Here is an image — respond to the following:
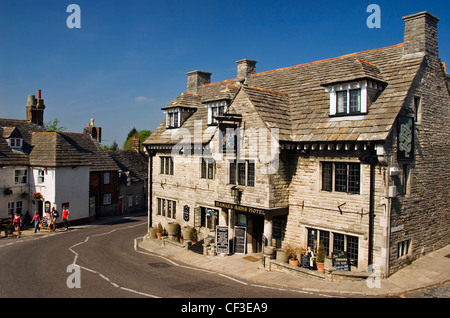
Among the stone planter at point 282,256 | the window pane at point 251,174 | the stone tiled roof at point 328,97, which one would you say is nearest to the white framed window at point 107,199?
the stone tiled roof at point 328,97

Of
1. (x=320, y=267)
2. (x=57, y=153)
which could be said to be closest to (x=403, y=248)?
(x=320, y=267)

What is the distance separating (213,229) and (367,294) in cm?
1169

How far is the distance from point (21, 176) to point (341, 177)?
28.9 m

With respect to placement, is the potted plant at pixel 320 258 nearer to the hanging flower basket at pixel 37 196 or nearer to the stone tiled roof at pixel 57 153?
the stone tiled roof at pixel 57 153

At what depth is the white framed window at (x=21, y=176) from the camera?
109 feet

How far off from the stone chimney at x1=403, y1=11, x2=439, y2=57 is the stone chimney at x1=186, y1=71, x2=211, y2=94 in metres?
18.0

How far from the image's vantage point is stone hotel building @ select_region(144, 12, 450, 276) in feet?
54.0

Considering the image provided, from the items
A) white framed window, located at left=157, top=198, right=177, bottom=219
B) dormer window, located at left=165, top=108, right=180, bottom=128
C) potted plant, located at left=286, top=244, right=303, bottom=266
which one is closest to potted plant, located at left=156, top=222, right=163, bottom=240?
white framed window, located at left=157, top=198, right=177, bottom=219

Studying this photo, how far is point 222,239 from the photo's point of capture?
842 inches

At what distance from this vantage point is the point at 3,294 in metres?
14.8

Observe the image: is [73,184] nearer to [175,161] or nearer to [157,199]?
[157,199]

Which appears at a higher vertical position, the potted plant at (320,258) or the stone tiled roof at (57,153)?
the stone tiled roof at (57,153)

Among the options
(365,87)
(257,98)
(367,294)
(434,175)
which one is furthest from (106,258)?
(434,175)

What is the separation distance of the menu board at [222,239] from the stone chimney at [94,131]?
28.3 meters
